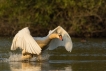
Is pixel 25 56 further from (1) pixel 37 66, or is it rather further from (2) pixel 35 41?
(1) pixel 37 66

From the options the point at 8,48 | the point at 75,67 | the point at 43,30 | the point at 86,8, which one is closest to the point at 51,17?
the point at 43,30

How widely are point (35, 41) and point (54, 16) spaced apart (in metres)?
12.4

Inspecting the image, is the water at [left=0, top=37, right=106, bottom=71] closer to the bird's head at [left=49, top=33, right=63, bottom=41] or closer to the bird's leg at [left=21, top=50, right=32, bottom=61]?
the bird's leg at [left=21, top=50, right=32, bottom=61]

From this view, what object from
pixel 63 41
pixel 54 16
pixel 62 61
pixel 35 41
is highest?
pixel 54 16

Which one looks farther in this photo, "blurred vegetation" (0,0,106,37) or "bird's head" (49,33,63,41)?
"blurred vegetation" (0,0,106,37)

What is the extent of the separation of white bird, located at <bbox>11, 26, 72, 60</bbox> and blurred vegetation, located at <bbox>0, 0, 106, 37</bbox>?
959cm

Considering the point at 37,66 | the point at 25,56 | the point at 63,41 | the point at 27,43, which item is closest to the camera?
the point at 37,66

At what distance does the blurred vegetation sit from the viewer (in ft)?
84.7

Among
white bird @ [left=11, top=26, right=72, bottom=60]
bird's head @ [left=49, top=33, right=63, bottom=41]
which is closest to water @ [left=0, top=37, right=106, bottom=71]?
white bird @ [left=11, top=26, right=72, bottom=60]

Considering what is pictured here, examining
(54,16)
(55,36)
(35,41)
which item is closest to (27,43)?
(35,41)

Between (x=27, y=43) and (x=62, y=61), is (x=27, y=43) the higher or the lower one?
the higher one

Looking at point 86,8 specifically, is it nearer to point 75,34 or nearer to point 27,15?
point 75,34

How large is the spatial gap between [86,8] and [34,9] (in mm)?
3163

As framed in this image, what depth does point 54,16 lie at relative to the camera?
88.7 ft
